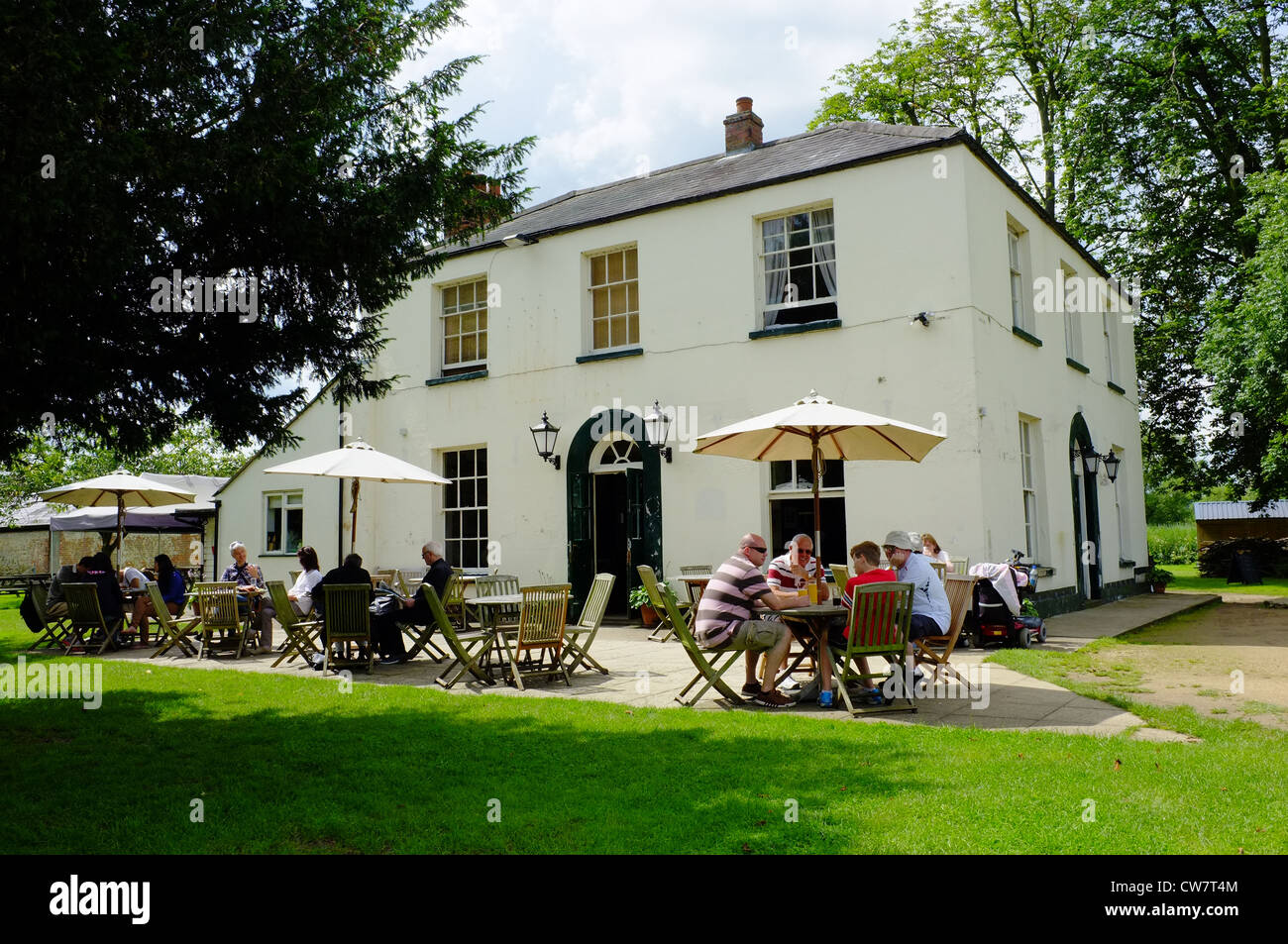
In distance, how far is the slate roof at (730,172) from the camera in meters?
12.9

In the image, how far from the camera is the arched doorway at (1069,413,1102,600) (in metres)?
16.0

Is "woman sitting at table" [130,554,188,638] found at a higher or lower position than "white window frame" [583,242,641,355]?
lower

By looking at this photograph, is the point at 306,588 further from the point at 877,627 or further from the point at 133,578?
the point at 877,627

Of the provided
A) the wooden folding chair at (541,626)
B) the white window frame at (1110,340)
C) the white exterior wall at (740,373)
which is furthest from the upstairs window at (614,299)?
the white window frame at (1110,340)

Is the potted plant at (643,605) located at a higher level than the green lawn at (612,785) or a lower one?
higher

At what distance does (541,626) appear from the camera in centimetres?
860

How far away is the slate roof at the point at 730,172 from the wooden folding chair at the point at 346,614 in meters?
5.15

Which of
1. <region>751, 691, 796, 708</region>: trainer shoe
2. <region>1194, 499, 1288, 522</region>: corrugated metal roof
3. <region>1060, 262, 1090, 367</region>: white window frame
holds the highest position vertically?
<region>1060, 262, 1090, 367</region>: white window frame

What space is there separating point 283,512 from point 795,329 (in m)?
10.9

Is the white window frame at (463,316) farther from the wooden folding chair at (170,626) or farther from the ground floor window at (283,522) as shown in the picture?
the wooden folding chair at (170,626)

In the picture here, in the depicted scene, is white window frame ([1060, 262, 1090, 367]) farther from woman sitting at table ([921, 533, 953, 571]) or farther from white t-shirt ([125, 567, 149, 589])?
white t-shirt ([125, 567, 149, 589])

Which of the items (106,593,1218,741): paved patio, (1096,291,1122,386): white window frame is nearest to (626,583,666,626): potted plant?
(106,593,1218,741): paved patio

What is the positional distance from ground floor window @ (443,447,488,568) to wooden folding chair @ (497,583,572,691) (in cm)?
732

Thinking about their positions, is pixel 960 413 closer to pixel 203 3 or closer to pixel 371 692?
pixel 371 692
